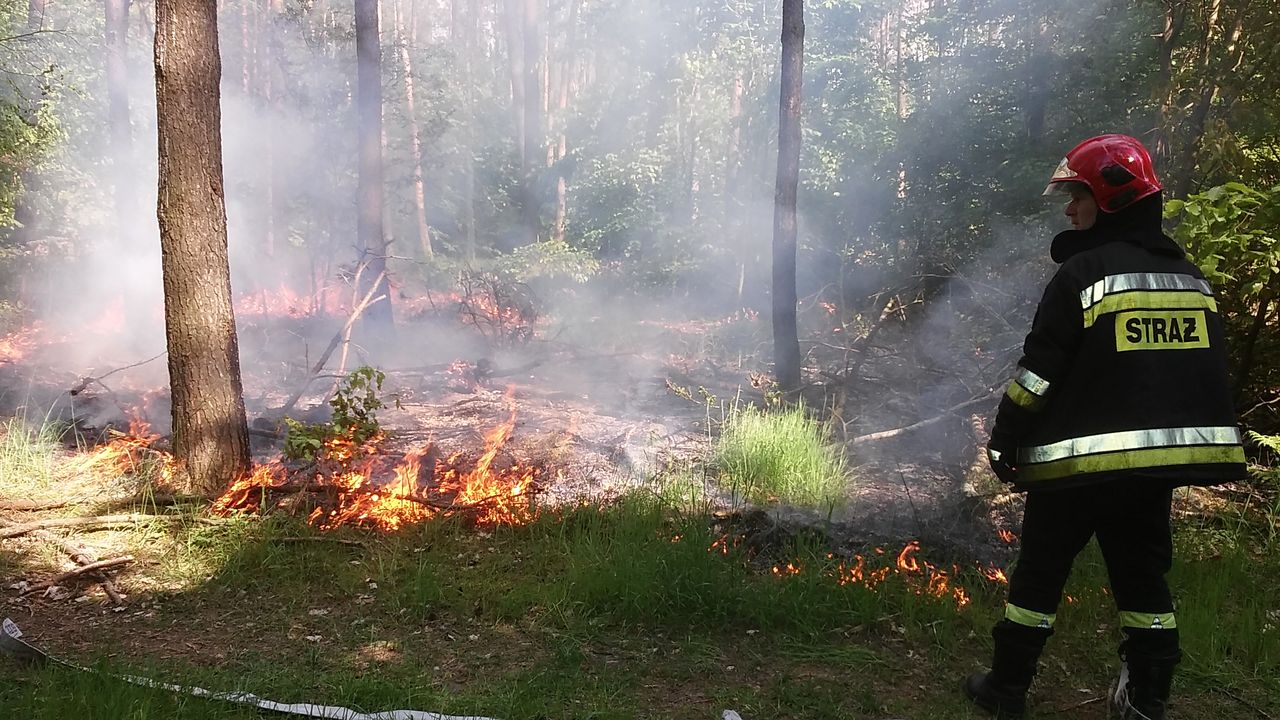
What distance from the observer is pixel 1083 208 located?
9.05ft

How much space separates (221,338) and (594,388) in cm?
468

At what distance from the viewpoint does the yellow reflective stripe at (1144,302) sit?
2.55 metres

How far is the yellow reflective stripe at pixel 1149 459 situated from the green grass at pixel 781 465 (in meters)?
2.62

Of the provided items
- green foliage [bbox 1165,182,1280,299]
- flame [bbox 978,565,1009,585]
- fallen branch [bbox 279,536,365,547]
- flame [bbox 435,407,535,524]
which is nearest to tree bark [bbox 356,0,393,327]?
flame [bbox 435,407,535,524]

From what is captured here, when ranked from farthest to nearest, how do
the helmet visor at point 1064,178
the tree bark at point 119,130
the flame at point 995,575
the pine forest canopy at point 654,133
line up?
1. the tree bark at point 119,130
2. the pine forest canopy at point 654,133
3. the flame at point 995,575
4. the helmet visor at point 1064,178

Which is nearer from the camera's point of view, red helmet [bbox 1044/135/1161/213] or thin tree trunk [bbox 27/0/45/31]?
red helmet [bbox 1044/135/1161/213]

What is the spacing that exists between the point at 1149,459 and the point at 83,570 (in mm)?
4945

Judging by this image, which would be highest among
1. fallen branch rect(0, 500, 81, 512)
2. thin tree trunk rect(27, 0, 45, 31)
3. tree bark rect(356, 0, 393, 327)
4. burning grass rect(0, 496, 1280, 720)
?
thin tree trunk rect(27, 0, 45, 31)

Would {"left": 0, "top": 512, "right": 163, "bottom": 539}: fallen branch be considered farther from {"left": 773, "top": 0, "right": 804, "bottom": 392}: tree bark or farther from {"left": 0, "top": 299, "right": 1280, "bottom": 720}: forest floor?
{"left": 773, "top": 0, "right": 804, "bottom": 392}: tree bark

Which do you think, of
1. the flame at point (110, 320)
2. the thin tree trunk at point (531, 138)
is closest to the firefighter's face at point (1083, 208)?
the flame at point (110, 320)

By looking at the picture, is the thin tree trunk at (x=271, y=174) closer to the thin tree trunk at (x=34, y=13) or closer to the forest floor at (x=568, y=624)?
the thin tree trunk at (x=34, y=13)

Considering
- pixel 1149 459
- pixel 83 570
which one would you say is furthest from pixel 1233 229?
pixel 83 570

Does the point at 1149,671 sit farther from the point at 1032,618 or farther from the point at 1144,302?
the point at 1144,302

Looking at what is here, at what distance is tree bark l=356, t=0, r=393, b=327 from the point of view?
11.2 m
